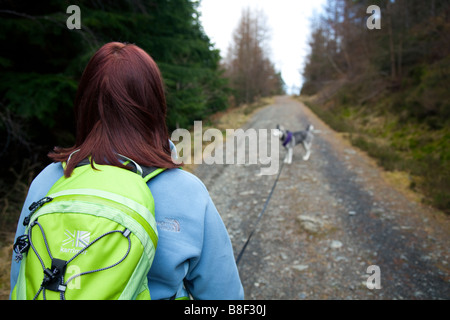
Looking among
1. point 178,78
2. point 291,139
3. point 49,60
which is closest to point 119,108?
point 49,60

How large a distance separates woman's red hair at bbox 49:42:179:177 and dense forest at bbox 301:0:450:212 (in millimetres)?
5457

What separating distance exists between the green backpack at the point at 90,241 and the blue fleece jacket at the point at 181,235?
4.1 inches

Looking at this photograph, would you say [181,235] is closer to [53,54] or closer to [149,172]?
[149,172]

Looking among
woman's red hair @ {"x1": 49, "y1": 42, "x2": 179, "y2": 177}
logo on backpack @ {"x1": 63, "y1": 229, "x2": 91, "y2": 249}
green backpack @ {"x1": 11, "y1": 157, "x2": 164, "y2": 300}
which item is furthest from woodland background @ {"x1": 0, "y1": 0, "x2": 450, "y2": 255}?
logo on backpack @ {"x1": 63, "y1": 229, "x2": 91, "y2": 249}

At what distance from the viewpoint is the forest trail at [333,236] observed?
306cm

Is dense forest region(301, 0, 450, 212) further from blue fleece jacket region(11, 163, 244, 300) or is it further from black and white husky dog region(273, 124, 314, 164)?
blue fleece jacket region(11, 163, 244, 300)

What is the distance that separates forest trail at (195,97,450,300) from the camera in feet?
10.0

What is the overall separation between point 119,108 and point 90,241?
52 cm

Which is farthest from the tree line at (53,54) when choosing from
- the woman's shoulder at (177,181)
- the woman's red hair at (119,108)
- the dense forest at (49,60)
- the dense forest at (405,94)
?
the dense forest at (405,94)

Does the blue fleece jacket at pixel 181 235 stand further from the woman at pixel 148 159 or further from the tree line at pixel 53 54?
the tree line at pixel 53 54

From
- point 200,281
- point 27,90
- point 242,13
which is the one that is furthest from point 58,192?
point 242,13

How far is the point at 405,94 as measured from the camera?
1088 centimetres

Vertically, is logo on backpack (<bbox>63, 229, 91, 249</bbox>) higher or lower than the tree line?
lower

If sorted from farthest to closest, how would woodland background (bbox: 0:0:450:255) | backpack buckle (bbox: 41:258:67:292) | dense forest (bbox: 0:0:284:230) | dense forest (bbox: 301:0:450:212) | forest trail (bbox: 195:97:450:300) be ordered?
dense forest (bbox: 301:0:450:212) < woodland background (bbox: 0:0:450:255) < dense forest (bbox: 0:0:284:230) < forest trail (bbox: 195:97:450:300) < backpack buckle (bbox: 41:258:67:292)
